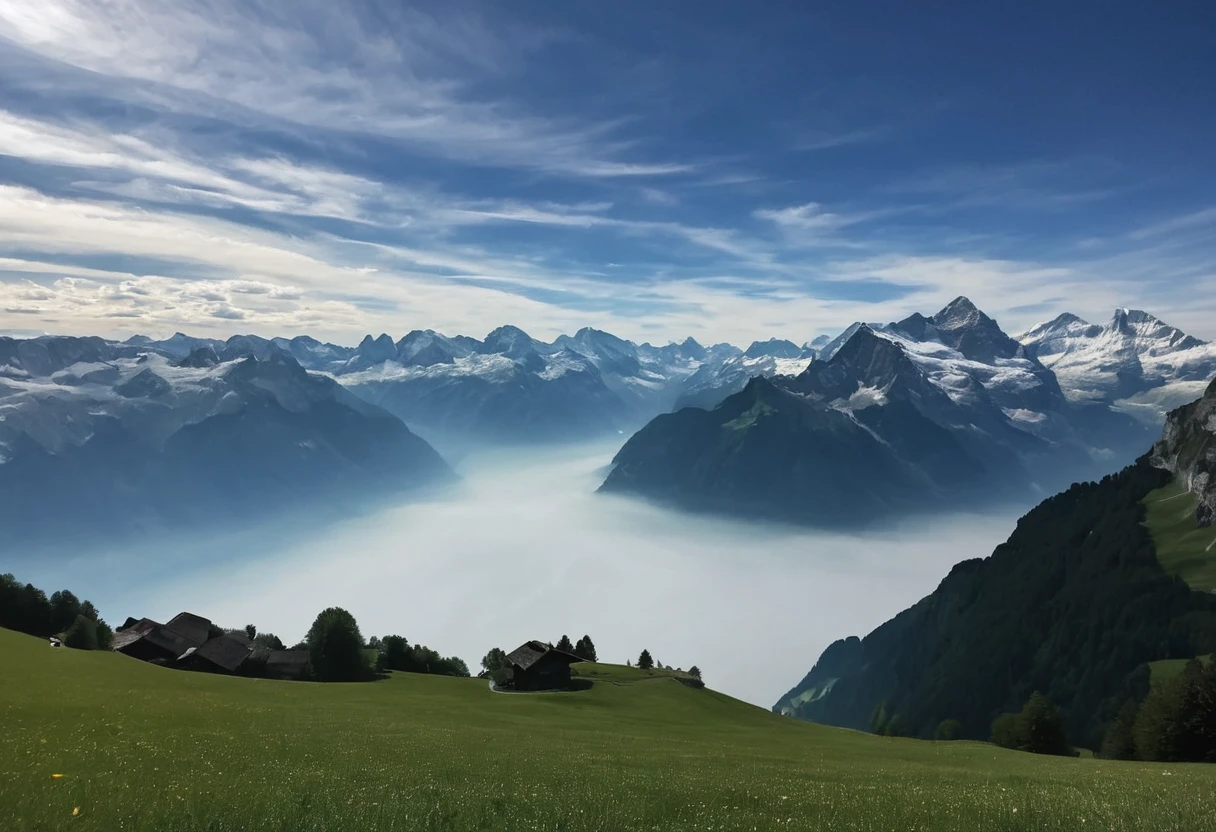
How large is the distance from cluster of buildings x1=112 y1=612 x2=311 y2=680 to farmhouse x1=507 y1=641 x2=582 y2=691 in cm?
3567

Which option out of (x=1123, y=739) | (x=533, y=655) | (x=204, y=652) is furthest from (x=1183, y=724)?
(x=204, y=652)

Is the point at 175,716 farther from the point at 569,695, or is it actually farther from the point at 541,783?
the point at 569,695

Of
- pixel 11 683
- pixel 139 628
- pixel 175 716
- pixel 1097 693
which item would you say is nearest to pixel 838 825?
pixel 175 716

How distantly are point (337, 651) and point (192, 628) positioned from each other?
3414 centimetres

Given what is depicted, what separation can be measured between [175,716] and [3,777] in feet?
51.8

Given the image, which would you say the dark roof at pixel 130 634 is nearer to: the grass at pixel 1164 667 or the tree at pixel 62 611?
the tree at pixel 62 611

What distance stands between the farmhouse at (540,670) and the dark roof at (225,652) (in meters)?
43.7

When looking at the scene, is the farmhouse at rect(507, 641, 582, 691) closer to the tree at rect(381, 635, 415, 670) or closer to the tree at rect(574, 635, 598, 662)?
the tree at rect(381, 635, 415, 670)

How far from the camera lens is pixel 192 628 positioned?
11488 cm

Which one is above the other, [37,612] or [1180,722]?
[37,612]

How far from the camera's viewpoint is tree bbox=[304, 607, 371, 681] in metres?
100

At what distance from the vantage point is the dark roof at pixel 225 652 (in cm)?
10025

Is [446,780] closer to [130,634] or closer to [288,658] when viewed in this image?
[288,658]

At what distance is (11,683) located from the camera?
3572cm
